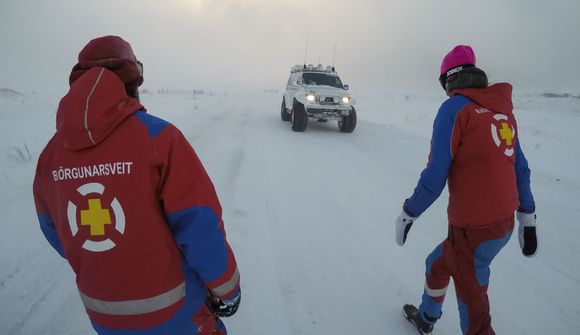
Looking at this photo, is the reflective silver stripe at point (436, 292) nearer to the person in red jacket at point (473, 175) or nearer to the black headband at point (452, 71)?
the person in red jacket at point (473, 175)

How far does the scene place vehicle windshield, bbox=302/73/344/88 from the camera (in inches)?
401

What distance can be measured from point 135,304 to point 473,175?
69.6 inches

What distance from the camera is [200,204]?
1194 millimetres

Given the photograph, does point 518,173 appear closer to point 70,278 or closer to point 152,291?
point 152,291

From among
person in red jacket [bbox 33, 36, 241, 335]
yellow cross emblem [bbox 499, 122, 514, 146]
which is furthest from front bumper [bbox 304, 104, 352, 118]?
person in red jacket [bbox 33, 36, 241, 335]

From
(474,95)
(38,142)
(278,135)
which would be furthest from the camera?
(278,135)

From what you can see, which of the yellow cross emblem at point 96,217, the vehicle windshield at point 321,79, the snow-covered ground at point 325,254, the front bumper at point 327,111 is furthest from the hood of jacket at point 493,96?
the vehicle windshield at point 321,79

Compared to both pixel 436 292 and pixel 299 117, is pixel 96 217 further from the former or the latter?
pixel 299 117

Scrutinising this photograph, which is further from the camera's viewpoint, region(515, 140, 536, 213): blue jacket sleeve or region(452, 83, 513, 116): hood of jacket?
region(515, 140, 536, 213): blue jacket sleeve

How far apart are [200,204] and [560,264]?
347 cm

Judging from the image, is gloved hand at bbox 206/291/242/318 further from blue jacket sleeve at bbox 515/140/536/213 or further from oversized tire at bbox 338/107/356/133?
oversized tire at bbox 338/107/356/133

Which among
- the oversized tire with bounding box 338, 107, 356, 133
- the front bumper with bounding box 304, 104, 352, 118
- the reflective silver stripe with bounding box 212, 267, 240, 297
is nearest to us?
the reflective silver stripe with bounding box 212, 267, 240, 297

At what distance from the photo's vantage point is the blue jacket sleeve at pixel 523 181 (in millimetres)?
1933

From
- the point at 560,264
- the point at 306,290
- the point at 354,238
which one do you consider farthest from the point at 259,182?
the point at 560,264
